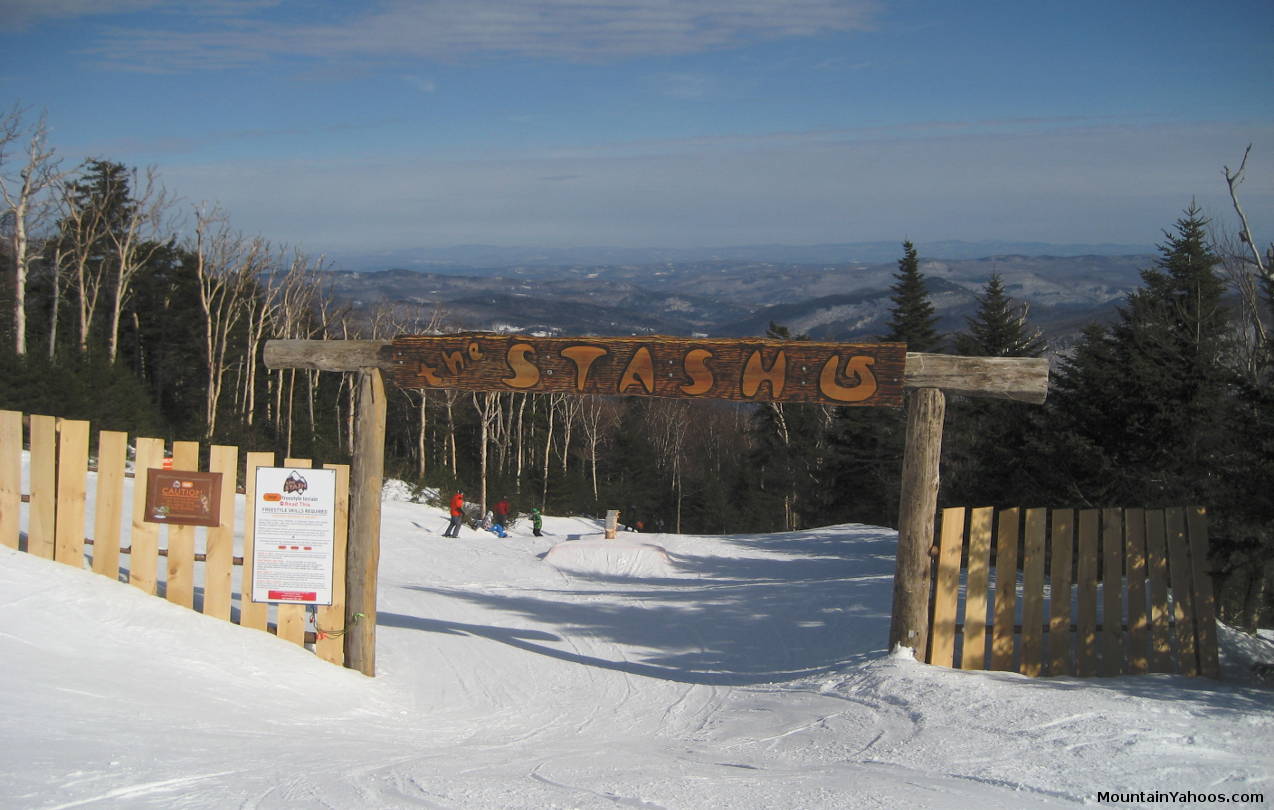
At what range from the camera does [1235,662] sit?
859cm

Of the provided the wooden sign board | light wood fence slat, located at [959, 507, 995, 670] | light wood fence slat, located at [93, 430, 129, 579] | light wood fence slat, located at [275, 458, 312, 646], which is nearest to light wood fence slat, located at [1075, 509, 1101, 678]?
light wood fence slat, located at [959, 507, 995, 670]

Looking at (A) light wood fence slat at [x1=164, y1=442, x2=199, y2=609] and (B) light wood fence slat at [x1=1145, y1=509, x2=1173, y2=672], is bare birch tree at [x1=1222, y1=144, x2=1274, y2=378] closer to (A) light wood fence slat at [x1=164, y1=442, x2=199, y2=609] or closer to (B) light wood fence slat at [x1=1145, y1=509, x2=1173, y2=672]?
(B) light wood fence slat at [x1=1145, y1=509, x2=1173, y2=672]

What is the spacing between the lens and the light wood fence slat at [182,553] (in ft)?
27.2

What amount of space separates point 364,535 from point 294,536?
0.59m

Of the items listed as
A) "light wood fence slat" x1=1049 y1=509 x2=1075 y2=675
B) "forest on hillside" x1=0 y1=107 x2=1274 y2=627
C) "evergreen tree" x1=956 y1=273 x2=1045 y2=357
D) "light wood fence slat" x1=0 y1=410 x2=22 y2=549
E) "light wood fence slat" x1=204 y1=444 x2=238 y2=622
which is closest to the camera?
"light wood fence slat" x1=1049 y1=509 x2=1075 y2=675

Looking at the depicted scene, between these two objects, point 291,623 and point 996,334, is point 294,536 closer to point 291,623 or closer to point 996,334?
point 291,623

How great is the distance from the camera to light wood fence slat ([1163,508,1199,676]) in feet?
27.3

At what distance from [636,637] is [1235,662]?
6.34 meters

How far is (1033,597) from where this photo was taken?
8078 millimetres

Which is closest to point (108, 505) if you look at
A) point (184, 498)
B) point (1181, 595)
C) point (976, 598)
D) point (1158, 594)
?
point (184, 498)

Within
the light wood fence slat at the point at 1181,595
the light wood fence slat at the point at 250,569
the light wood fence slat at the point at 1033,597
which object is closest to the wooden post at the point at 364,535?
the light wood fence slat at the point at 250,569

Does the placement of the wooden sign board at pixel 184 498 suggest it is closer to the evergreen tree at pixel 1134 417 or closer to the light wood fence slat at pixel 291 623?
the light wood fence slat at pixel 291 623


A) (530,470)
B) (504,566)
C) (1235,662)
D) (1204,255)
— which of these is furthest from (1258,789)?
(530,470)

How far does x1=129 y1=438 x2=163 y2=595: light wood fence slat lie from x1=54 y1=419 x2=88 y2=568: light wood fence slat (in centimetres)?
57
